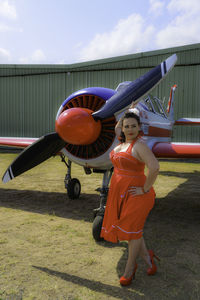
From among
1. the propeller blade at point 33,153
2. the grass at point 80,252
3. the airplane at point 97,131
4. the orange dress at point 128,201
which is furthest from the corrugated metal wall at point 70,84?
the orange dress at point 128,201

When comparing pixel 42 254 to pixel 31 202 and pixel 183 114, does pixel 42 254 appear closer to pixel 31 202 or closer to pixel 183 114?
pixel 31 202

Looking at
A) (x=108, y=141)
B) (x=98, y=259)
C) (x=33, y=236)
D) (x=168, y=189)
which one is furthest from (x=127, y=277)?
(x=168, y=189)

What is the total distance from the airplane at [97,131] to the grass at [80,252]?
0.54 m

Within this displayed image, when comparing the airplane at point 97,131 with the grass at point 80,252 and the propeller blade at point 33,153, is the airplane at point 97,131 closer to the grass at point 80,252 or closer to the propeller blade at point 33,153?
the propeller blade at point 33,153

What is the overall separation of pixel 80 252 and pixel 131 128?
1.86 metres

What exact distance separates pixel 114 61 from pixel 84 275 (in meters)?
15.5

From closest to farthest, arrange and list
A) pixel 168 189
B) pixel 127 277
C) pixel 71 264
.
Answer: pixel 127 277 < pixel 71 264 < pixel 168 189

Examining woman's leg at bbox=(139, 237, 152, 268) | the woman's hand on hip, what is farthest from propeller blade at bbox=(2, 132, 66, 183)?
woman's leg at bbox=(139, 237, 152, 268)

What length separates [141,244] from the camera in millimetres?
2846

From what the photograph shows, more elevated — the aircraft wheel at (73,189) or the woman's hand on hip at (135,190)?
the woman's hand on hip at (135,190)

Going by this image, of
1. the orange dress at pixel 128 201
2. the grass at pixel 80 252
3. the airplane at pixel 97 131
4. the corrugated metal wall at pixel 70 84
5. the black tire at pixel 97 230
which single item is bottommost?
the grass at pixel 80 252

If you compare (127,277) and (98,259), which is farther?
(98,259)

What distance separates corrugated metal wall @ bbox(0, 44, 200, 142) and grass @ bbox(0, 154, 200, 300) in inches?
412

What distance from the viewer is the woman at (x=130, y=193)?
2.69 metres
